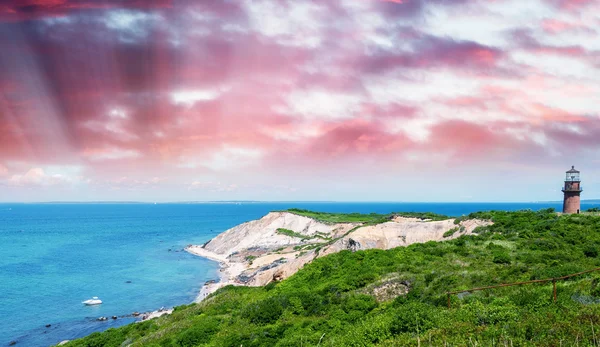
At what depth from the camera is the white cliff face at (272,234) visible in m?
79.2

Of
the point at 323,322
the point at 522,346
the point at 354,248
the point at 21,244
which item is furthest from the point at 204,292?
the point at 21,244

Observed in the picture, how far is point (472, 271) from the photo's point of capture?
21.0 m

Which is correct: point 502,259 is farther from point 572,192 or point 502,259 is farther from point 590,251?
point 572,192

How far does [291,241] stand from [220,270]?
57.1 feet

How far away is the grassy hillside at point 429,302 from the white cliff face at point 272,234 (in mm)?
47195

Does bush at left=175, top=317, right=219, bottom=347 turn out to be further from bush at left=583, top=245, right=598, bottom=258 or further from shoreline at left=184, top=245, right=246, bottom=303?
shoreline at left=184, top=245, right=246, bottom=303

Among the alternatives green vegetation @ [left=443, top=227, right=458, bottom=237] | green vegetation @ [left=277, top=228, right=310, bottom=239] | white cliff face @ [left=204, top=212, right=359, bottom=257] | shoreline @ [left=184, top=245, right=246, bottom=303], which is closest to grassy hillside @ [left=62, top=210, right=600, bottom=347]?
green vegetation @ [left=443, top=227, right=458, bottom=237]

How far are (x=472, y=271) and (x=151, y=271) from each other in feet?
215

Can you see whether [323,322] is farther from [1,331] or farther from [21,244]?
[21,244]

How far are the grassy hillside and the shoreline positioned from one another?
25.8 metres

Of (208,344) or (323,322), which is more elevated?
(323,322)

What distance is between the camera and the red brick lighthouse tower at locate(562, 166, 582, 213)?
1654 inches

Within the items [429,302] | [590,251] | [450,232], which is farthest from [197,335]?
[450,232]

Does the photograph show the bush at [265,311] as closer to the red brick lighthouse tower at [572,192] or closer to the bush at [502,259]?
the bush at [502,259]
